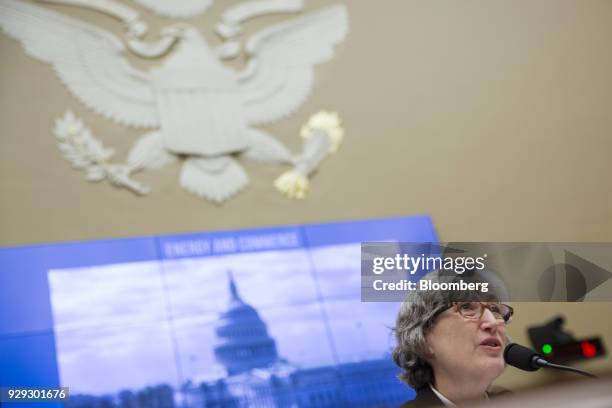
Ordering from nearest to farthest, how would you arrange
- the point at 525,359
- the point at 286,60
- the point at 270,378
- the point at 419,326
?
the point at 525,359
the point at 419,326
the point at 270,378
the point at 286,60

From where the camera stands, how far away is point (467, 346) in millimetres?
1839

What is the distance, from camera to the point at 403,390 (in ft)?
13.6

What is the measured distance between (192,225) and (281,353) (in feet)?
2.67

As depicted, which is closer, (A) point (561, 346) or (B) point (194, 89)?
(A) point (561, 346)

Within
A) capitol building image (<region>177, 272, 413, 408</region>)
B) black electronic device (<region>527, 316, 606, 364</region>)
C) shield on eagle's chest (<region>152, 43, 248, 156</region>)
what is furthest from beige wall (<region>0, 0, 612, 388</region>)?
black electronic device (<region>527, 316, 606, 364</region>)

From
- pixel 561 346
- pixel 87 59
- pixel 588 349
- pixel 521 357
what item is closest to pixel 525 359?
pixel 521 357

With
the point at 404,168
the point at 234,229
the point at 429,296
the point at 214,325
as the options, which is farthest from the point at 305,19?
the point at 429,296

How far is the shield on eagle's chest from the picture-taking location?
4.38 meters

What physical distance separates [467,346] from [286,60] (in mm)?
3096

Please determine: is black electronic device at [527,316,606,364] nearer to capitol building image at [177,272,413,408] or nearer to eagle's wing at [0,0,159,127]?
→ capitol building image at [177,272,413,408]

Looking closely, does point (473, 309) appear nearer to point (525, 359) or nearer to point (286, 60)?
point (525, 359)

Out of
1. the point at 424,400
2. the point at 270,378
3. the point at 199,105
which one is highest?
the point at 199,105

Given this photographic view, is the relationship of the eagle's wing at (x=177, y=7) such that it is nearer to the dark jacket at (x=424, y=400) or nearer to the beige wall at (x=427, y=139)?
the beige wall at (x=427, y=139)

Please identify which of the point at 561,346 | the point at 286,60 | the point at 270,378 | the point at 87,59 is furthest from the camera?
the point at 286,60
